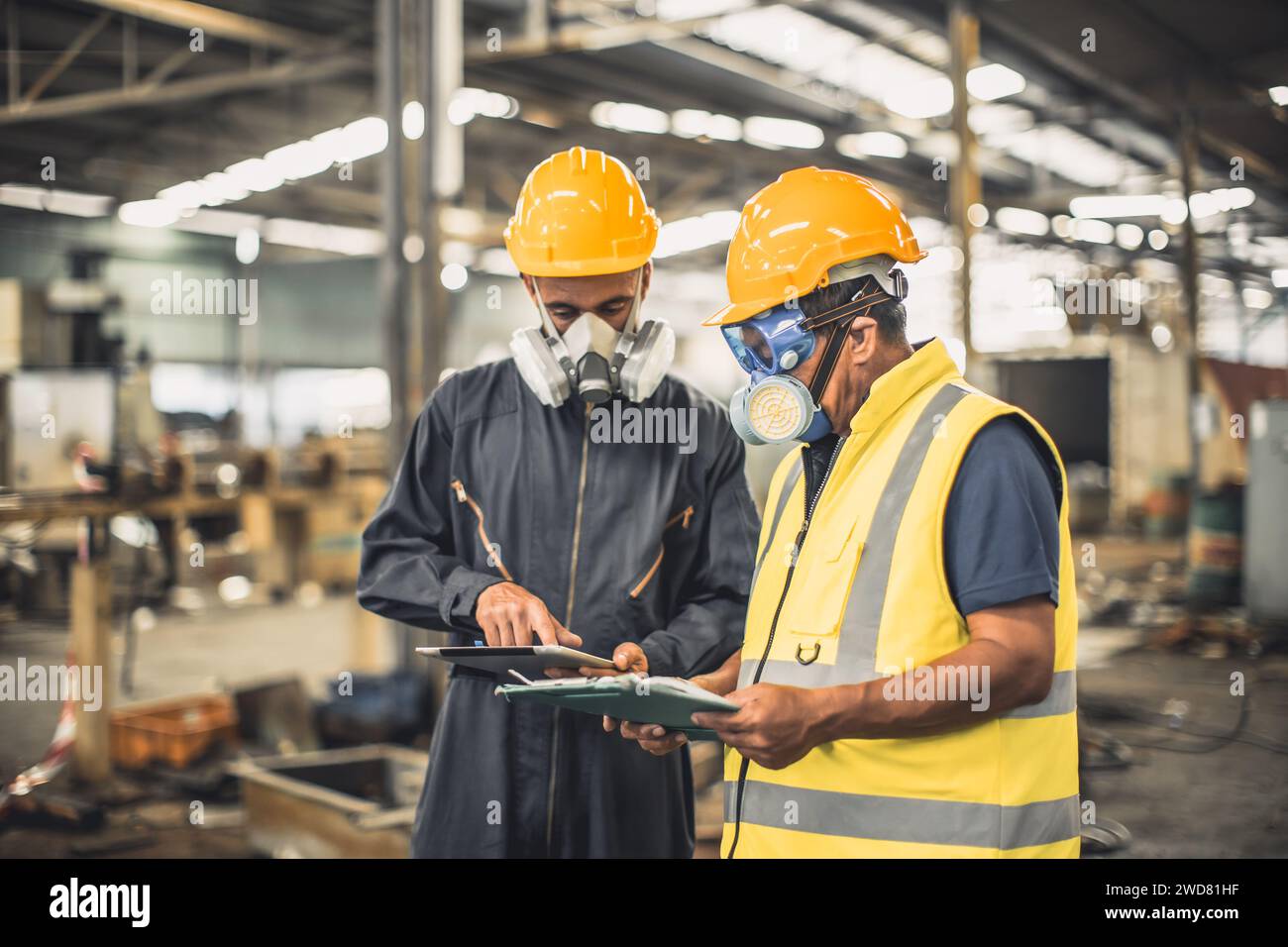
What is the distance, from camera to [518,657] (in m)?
1.75

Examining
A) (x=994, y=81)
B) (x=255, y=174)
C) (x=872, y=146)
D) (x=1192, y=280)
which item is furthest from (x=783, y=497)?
(x=255, y=174)

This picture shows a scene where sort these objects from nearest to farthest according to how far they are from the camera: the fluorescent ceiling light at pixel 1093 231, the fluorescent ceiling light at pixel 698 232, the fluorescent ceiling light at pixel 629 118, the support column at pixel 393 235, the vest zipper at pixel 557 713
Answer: the vest zipper at pixel 557 713 < the support column at pixel 393 235 < the fluorescent ceiling light at pixel 629 118 < the fluorescent ceiling light at pixel 698 232 < the fluorescent ceiling light at pixel 1093 231

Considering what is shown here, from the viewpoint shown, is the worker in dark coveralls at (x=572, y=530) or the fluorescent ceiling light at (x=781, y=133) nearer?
the worker in dark coveralls at (x=572, y=530)

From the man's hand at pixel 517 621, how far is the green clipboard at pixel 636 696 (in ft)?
0.64

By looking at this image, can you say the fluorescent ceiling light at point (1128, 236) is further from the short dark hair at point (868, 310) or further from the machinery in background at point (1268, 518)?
the short dark hair at point (868, 310)

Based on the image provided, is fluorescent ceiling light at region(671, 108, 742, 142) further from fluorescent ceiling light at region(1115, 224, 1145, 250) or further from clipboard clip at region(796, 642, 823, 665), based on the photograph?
clipboard clip at region(796, 642, 823, 665)

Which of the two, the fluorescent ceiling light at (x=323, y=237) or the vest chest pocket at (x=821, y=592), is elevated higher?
the fluorescent ceiling light at (x=323, y=237)

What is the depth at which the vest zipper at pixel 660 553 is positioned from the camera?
205 cm

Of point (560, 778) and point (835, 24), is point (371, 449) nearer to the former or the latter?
point (835, 24)

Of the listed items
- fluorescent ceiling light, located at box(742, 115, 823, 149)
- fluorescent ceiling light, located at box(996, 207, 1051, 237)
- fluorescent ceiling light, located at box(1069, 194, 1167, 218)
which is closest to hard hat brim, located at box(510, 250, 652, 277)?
fluorescent ceiling light, located at box(742, 115, 823, 149)

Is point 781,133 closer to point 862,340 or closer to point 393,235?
point 393,235

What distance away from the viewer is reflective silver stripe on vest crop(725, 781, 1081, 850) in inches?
58.4

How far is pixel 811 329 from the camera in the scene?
1678mm

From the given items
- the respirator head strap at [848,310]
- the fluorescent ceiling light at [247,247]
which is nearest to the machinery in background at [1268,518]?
the respirator head strap at [848,310]
